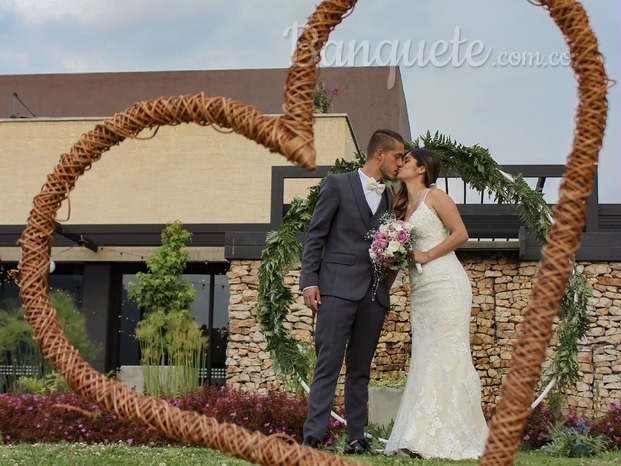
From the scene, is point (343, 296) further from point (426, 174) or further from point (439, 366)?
point (426, 174)

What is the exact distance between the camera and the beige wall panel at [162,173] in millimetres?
17203

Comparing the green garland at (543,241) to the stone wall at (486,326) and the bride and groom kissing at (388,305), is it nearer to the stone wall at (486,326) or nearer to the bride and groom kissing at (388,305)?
the bride and groom kissing at (388,305)

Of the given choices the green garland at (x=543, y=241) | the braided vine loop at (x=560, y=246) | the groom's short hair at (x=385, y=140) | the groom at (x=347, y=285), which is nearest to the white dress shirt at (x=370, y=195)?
the groom at (x=347, y=285)

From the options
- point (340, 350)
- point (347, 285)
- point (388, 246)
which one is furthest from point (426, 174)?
point (340, 350)

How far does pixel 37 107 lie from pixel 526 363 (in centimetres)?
2167

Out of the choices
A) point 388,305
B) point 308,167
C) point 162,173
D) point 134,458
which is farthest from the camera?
point 162,173

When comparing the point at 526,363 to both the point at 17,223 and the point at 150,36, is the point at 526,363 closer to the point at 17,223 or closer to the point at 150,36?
the point at 150,36

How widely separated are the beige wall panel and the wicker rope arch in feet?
47.4

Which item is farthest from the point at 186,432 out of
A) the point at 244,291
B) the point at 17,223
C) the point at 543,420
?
the point at 17,223

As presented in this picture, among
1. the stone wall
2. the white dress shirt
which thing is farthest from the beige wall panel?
the white dress shirt

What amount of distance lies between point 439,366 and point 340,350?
969 millimetres

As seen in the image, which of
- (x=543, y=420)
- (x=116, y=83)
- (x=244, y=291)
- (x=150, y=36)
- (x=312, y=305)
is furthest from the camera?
(x=116, y=83)

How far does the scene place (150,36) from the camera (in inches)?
553

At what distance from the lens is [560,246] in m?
2.25
